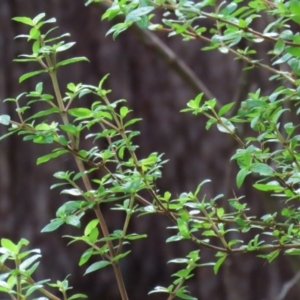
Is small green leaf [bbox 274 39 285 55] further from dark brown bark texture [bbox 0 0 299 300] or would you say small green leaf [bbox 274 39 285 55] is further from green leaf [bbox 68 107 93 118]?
dark brown bark texture [bbox 0 0 299 300]

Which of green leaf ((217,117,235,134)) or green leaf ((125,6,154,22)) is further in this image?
green leaf ((217,117,235,134))

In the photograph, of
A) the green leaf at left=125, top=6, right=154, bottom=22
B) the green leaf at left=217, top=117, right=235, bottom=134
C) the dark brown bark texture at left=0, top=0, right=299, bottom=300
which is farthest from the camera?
the dark brown bark texture at left=0, top=0, right=299, bottom=300

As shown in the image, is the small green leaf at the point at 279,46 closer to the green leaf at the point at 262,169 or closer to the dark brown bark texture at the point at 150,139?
the green leaf at the point at 262,169

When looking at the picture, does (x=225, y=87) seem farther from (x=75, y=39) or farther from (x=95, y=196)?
(x=95, y=196)

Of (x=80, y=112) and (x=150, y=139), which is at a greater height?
(x=80, y=112)

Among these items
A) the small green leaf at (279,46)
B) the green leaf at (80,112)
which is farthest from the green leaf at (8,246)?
the small green leaf at (279,46)

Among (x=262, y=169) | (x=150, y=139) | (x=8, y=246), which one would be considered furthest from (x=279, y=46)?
(x=150, y=139)

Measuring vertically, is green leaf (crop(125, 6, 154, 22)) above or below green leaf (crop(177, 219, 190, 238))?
above

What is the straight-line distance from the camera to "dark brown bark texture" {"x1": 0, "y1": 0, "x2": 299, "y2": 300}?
169cm

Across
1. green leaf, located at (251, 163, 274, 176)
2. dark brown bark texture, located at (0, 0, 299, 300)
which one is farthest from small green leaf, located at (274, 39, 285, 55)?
dark brown bark texture, located at (0, 0, 299, 300)

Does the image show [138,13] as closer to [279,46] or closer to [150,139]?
[279,46]

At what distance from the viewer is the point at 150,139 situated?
172 centimetres

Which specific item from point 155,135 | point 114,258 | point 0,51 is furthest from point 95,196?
point 0,51

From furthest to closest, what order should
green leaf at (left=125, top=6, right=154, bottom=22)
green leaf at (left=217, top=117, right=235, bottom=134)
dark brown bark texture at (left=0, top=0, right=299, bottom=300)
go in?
dark brown bark texture at (left=0, top=0, right=299, bottom=300)
green leaf at (left=217, top=117, right=235, bottom=134)
green leaf at (left=125, top=6, right=154, bottom=22)
